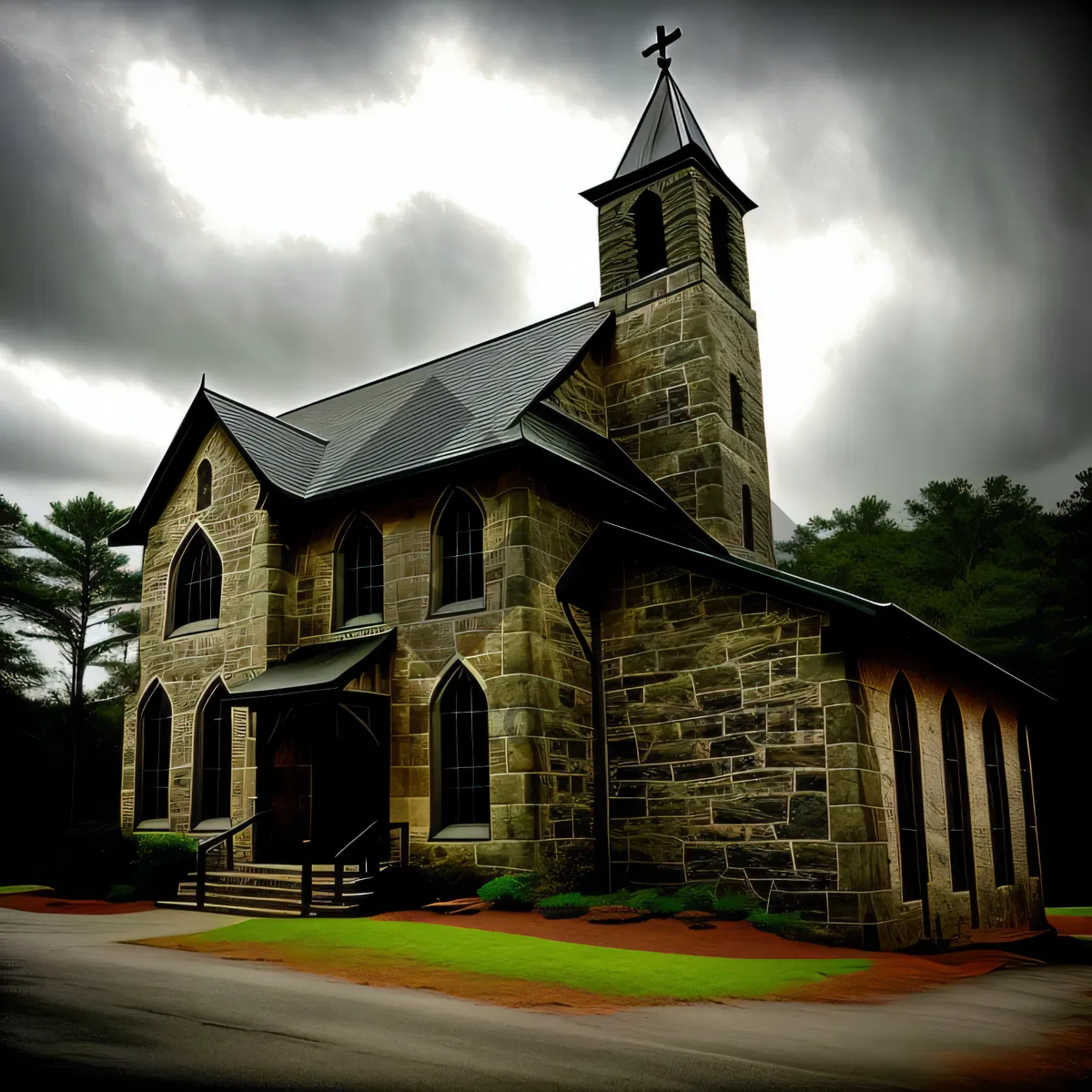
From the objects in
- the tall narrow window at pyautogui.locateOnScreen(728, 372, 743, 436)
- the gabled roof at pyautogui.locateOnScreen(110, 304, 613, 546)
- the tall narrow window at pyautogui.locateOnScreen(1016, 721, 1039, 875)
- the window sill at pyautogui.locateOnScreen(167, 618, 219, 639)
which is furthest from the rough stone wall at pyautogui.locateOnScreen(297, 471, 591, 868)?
the tall narrow window at pyautogui.locateOnScreen(1016, 721, 1039, 875)

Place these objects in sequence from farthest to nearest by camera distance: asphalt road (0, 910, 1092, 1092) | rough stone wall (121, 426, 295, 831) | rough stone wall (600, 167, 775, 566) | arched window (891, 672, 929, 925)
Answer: rough stone wall (600, 167, 775, 566) < rough stone wall (121, 426, 295, 831) < arched window (891, 672, 929, 925) < asphalt road (0, 910, 1092, 1092)

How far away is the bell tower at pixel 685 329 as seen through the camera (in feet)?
61.5

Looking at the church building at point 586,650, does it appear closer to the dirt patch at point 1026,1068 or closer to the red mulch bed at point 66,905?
the red mulch bed at point 66,905

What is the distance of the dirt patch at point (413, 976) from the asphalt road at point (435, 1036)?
28 cm

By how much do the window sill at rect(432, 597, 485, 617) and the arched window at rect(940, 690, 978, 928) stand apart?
287 inches

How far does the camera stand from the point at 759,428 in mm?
21125

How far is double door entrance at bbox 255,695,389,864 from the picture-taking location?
1497 centimetres

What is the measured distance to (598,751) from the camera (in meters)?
14.2

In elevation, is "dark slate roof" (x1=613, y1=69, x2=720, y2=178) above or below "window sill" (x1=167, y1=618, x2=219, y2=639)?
above

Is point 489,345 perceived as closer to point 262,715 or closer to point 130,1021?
point 262,715

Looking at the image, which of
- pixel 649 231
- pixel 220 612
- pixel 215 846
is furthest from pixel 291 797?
pixel 649 231

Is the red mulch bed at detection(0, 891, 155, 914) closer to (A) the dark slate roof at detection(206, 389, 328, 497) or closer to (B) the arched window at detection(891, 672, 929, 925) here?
(A) the dark slate roof at detection(206, 389, 328, 497)

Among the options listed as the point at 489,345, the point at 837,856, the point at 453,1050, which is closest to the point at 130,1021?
the point at 453,1050

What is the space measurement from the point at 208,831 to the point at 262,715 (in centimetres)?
250
